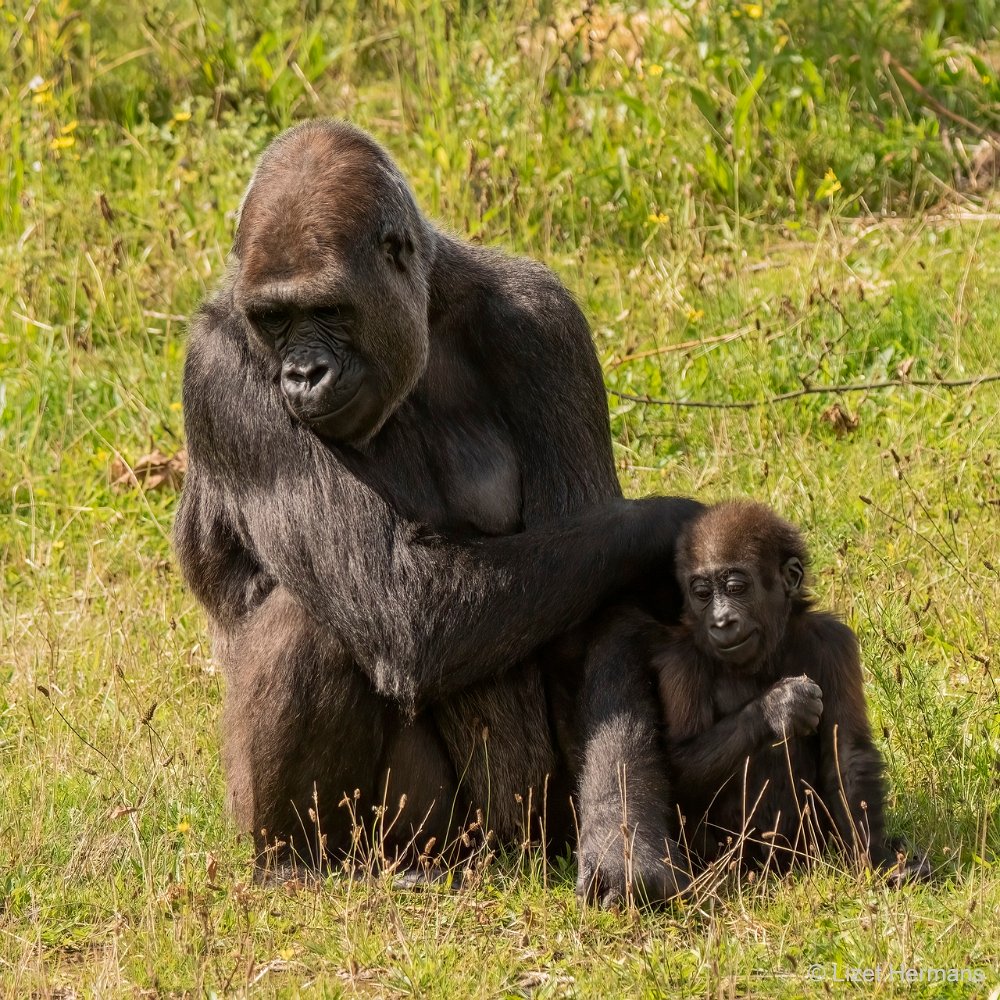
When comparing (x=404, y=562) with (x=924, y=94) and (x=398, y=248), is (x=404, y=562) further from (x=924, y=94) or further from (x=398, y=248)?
(x=924, y=94)

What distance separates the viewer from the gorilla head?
4.03 metres

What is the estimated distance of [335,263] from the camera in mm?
4031

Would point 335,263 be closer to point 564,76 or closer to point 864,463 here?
point 864,463

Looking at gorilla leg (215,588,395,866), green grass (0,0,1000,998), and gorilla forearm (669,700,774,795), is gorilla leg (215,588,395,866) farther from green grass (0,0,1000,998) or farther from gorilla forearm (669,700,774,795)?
gorilla forearm (669,700,774,795)

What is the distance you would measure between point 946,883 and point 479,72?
561 cm

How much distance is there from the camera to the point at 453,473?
4398 millimetres

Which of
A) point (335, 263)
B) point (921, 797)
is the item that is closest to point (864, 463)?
point (921, 797)

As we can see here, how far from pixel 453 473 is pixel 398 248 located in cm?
59

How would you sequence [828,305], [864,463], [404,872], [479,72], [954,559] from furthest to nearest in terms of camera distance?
[479,72] < [828,305] < [864,463] < [954,559] < [404,872]

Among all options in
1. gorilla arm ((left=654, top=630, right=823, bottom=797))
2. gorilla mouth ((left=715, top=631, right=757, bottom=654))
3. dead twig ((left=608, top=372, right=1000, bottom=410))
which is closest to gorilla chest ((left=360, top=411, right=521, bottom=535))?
gorilla arm ((left=654, top=630, right=823, bottom=797))

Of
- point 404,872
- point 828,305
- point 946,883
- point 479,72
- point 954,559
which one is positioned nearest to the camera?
point 946,883

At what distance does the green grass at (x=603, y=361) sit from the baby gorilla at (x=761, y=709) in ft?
0.56

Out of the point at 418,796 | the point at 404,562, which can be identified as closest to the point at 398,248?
the point at 404,562

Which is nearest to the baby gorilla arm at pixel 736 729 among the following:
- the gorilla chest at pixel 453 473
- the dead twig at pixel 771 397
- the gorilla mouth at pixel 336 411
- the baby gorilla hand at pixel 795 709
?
the baby gorilla hand at pixel 795 709
